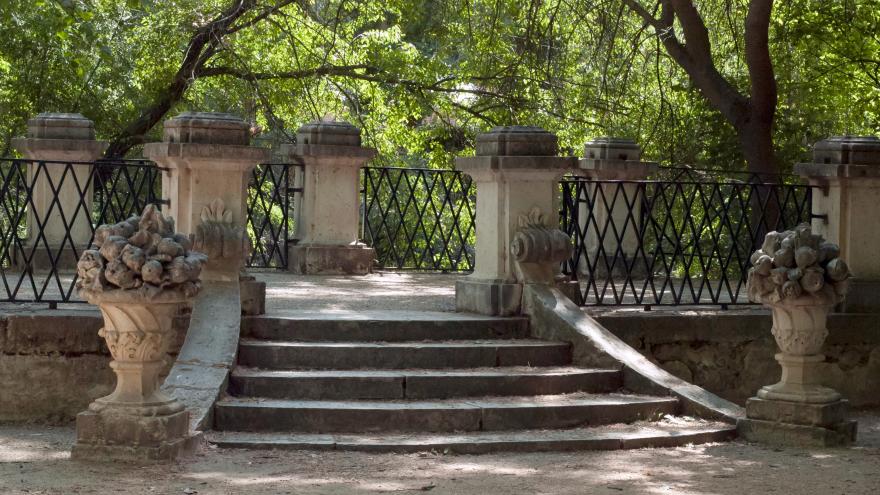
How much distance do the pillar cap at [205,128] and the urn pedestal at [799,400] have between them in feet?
12.3

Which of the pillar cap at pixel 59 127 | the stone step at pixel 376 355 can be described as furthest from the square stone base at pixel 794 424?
the pillar cap at pixel 59 127

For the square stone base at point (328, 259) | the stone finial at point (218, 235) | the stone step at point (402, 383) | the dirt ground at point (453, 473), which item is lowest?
the dirt ground at point (453, 473)

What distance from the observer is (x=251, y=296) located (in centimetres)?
909

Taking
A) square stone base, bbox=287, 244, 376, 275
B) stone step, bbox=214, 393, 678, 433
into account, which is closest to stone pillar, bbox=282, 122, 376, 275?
square stone base, bbox=287, 244, 376, 275

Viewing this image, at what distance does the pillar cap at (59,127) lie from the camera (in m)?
12.7

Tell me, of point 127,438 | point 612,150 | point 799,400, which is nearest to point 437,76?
point 612,150

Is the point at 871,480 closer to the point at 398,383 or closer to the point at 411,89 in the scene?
the point at 398,383

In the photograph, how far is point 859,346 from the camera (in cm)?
1088

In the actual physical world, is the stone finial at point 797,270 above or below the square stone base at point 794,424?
above

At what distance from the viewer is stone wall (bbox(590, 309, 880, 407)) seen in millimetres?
10109

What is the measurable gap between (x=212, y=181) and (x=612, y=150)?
5.68 m

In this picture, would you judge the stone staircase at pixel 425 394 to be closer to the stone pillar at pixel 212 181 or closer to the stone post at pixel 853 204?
the stone pillar at pixel 212 181

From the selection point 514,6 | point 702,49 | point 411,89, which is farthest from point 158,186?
point 702,49

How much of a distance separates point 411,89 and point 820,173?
854 cm
